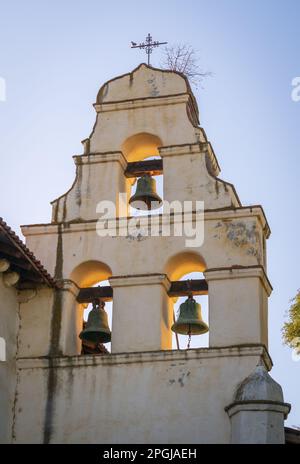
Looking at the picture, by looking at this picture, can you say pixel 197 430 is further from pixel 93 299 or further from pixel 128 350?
pixel 93 299

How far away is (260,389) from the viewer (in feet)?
47.3

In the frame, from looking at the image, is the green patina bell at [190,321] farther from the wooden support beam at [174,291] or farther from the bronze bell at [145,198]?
the bronze bell at [145,198]

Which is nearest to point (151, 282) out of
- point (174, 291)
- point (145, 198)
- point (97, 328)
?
point (174, 291)

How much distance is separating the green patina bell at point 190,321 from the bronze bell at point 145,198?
1813mm

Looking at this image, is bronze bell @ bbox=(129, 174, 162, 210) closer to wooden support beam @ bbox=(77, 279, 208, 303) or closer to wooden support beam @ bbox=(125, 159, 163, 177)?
wooden support beam @ bbox=(125, 159, 163, 177)

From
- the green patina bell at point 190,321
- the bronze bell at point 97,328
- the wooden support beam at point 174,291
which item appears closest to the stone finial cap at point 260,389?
the green patina bell at point 190,321

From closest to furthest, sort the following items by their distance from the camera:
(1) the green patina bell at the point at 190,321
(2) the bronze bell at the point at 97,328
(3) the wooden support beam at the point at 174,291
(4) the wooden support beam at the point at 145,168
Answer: (1) the green patina bell at the point at 190,321
(2) the bronze bell at the point at 97,328
(3) the wooden support beam at the point at 174,291
(4) the wooden support beam at the point at 145,168

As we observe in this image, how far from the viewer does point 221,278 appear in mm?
15820

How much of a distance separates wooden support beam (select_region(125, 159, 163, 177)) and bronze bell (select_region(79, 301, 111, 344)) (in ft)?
7.61

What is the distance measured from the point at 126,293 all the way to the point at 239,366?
6.82ft

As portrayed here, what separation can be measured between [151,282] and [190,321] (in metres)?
0.78

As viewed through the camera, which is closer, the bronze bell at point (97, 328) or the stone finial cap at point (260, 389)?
the stone finial cap at point (260, 389)

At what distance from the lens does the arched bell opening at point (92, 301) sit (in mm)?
16312
